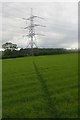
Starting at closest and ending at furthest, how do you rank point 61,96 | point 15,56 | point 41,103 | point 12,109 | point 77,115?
point 77,115
point 12,109
point 41,103
point 61,96
point 15,56

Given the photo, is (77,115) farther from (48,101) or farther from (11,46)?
(11,46)

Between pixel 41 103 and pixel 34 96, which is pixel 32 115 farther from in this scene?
pixel 34 96

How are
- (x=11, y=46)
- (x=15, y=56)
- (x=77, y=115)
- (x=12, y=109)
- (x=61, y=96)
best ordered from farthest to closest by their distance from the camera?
(x=11, y=46) < (x=15, y=56) < (x=61, y=96) < (x=12, y=109) < (x=77, y=115)

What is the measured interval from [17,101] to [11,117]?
2.43 meters

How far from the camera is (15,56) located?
7712 cm

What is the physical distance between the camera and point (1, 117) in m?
8.26

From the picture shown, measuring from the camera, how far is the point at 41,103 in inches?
388

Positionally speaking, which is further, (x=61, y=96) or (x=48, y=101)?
(x=61, y=96)

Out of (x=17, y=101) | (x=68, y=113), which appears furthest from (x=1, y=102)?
(x=68, y=113)

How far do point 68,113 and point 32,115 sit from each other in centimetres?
102

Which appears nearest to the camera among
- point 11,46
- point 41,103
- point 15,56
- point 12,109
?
point 12,109

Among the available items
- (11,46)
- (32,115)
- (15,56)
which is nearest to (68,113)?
(32,115)

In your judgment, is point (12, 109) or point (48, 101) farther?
point (48, 101)

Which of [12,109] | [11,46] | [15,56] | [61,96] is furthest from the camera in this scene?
[11,46]
